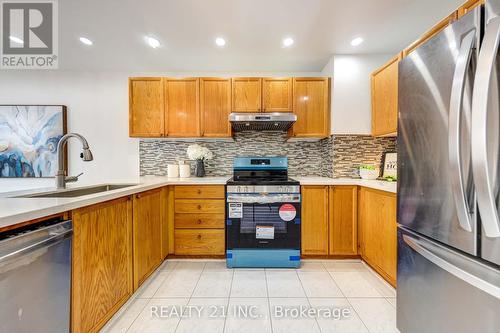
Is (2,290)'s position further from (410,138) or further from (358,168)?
(358,168)

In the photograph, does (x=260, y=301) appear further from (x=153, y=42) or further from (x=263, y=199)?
(x=153, y=42)

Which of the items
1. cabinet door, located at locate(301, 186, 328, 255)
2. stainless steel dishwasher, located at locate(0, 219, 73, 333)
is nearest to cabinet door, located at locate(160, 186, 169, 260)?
stainless steel dishwasher, located at locate(0, 219, 73, 333)

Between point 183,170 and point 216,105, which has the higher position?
point 216,105

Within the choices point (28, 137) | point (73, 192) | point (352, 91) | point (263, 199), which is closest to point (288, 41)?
point (352, 91)

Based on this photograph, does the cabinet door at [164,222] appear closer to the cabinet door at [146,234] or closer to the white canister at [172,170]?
the cabinet door at [146,234]

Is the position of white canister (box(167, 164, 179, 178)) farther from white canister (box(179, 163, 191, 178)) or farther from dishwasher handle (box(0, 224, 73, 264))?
dishwasher handle (box(0, 224, 73, 264))

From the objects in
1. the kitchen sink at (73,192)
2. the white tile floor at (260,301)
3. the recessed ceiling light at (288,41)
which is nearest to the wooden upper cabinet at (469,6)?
the recessed ceiling light at (288,41)

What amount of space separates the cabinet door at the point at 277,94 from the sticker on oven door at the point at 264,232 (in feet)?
4.75

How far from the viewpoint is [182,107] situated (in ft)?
9.20

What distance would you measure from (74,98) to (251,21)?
110 inches

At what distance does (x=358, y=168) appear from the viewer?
2.80 metres

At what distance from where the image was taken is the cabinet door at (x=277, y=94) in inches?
110

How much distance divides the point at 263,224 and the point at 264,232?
0.08 metres

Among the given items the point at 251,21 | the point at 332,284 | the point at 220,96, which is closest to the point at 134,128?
the point at 220,96
